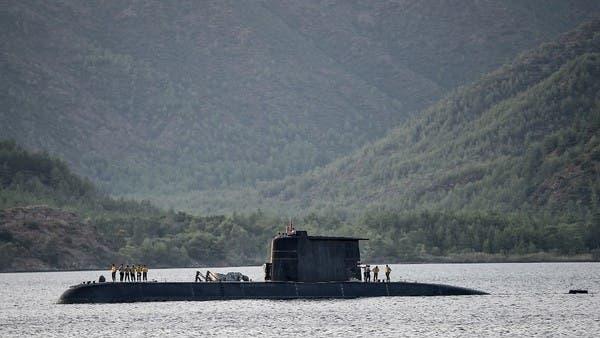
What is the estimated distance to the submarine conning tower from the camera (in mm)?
97375

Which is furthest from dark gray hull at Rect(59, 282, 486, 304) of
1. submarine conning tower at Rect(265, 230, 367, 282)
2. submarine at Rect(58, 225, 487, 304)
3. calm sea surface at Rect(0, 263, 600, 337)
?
calm sea surface at Rect(0, 263, 600, 337)

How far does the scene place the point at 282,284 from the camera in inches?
3804

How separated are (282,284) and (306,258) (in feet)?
9.33

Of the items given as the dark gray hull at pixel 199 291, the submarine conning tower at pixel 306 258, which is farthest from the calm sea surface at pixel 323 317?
the submarine conning tower at pixel 306 258

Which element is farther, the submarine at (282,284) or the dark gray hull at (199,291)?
the submarine at (282,284)

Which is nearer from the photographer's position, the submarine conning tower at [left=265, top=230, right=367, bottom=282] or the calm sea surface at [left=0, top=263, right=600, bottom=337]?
the calm sea surface at [left=0, top=263, right=600, bottom=337]

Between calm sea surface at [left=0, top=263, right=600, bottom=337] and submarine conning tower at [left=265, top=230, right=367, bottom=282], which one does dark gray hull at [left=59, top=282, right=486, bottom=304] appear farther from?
calm sea surface at [left=0, top=263, right=600, bottom=337]

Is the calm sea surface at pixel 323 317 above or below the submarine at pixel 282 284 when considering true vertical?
below

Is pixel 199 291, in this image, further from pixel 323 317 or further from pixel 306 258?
pixel 323 317

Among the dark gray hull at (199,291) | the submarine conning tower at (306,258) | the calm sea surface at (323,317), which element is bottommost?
the calm sea surface at (323,317)

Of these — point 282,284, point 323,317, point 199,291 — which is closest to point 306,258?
point 282,284

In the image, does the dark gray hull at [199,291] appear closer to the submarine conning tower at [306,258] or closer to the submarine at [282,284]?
the submarine at [282,284]

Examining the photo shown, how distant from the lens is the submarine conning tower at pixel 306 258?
97.4 meters

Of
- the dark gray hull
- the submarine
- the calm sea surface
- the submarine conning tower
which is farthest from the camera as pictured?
the submarine conning tower
